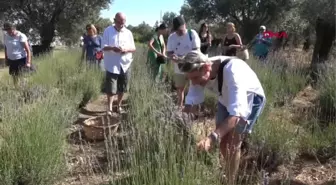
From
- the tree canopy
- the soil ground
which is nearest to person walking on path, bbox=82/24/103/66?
the soil ground

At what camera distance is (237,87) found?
2.79 metres

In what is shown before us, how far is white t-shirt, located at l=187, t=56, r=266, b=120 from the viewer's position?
2.71 metres

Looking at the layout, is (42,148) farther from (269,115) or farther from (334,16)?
(334,16)

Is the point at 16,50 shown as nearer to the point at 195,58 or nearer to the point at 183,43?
the point at 183,43

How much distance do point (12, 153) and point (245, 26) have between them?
25.9 metres

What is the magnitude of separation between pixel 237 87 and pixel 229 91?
0.06 meters

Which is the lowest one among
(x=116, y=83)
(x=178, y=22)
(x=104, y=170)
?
(x=104, y=170)

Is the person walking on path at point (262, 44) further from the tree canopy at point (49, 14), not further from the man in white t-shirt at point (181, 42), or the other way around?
the tree canopy at point (49, 14)

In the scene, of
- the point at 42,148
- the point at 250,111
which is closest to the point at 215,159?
the point at 250,111

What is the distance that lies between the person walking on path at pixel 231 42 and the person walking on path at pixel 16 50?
3823 millimetres

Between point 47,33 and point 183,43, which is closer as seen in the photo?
point 183,43

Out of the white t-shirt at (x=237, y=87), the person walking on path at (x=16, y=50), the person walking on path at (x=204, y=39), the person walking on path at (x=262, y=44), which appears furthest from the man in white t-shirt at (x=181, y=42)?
the person walking on path at (x=262, y=44)

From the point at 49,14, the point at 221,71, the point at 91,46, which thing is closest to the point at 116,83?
the point at 91,46

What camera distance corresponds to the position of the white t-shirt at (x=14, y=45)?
26.0 ft
